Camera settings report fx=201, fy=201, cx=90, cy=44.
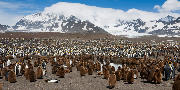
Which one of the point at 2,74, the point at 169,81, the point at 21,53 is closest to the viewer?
the point at 169,81

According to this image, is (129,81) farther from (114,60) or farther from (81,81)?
(114,60)

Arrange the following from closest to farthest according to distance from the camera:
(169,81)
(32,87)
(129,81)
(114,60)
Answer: (32,87) < (129,81) < (169,81) < (114,60)

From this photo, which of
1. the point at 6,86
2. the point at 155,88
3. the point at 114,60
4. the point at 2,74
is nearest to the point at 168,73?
the point at 155,88

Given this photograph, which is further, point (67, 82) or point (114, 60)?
point (114, 60)

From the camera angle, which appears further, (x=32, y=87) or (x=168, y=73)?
(x=168, y=73)

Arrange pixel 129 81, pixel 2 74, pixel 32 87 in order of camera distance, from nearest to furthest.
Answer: pixel 32 87 < pixel 129 81 < pixel 2 74

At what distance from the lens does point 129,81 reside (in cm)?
1573

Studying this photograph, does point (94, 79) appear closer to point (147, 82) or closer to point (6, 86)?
point (147, 82)

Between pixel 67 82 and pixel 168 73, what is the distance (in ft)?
28.3

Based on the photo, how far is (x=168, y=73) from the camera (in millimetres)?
17219

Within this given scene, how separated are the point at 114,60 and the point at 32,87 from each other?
68.8ft

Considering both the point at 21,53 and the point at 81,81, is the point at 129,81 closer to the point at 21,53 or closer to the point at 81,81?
the point at 81,81

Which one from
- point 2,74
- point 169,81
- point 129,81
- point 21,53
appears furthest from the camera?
point 21,53

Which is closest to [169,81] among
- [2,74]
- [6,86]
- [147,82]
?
[147,82]
